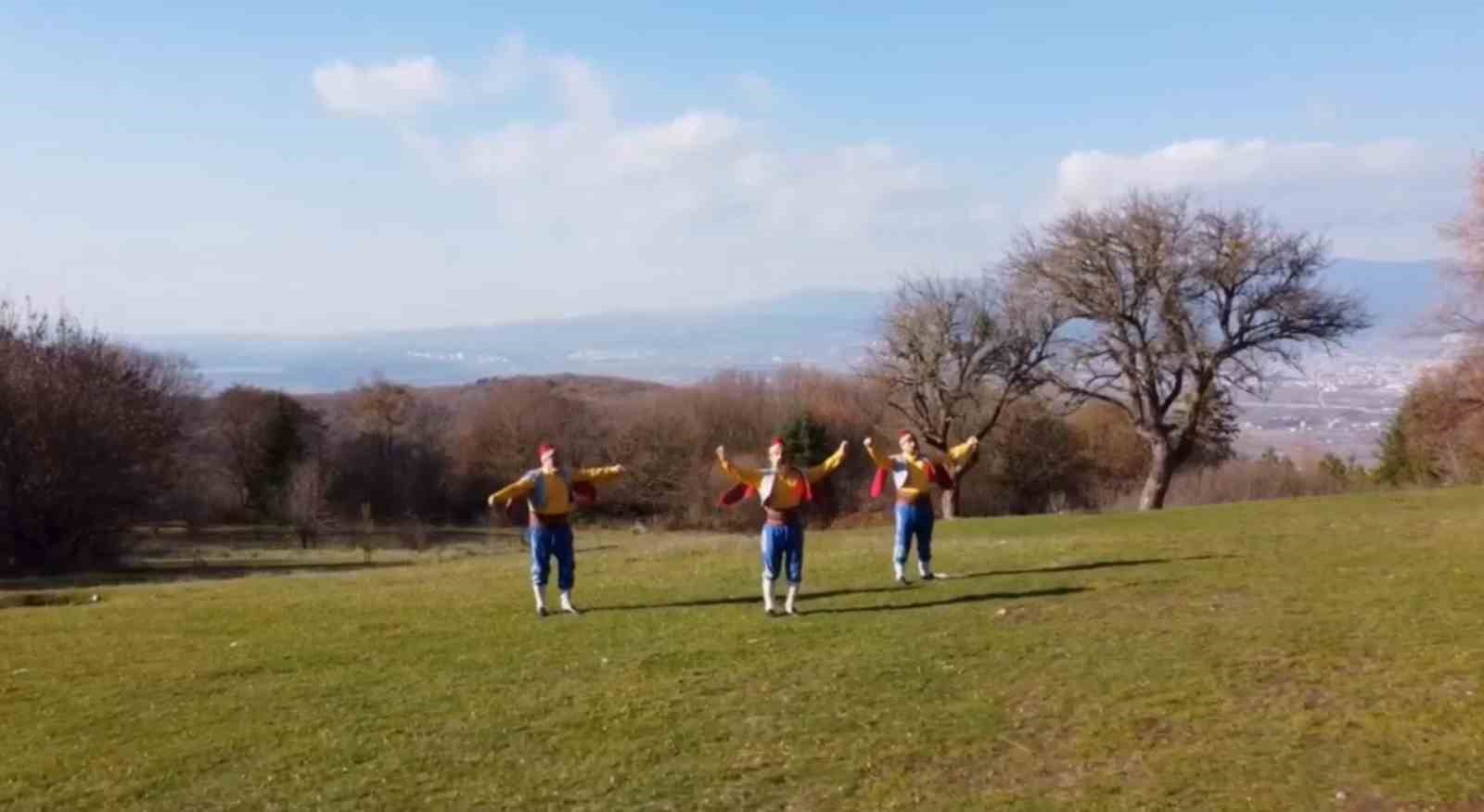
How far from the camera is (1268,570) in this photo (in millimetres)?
17984

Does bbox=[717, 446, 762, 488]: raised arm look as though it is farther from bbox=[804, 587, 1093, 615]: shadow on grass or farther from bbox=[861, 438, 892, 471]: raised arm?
bbox=[804, 587, 1093, 615]: shadow on grass

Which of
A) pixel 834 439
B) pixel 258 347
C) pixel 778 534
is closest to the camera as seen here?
pixel 778 534

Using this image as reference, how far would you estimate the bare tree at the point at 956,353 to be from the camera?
157 ft

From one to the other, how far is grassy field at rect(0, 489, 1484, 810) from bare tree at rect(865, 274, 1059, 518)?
2779 cm

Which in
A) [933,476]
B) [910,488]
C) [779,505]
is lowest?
[779,505]

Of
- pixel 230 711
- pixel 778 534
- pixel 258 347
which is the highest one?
pixel 258 347

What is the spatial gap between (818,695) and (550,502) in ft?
21.3

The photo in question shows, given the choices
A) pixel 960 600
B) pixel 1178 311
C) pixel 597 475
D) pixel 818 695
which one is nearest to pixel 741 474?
pixel 597 475

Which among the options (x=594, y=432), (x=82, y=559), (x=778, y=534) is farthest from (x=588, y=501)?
(x=594, y=432)

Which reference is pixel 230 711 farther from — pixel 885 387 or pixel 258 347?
pixel 258 347

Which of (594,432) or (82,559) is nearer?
(82,559)

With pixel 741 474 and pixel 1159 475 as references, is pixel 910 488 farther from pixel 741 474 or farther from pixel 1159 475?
pixel 1159 475

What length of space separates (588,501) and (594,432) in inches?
2453

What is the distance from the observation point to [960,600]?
55.6ft
